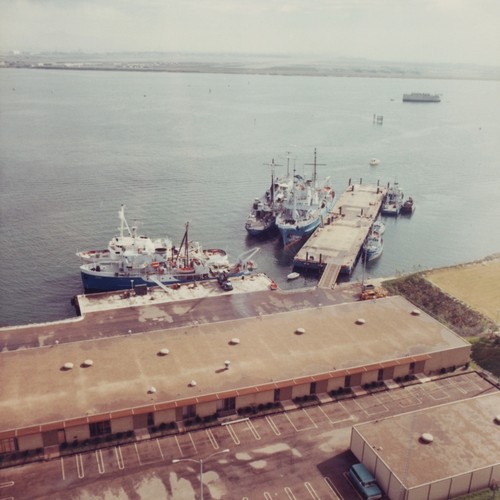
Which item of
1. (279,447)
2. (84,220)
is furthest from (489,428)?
(84,220)

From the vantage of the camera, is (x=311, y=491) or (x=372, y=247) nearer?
(x=311, y=491)

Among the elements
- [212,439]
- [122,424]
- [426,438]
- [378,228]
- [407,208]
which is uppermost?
[426,438]

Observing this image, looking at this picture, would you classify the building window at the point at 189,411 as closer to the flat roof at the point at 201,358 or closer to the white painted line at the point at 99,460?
the flat roof at the point at 201,358

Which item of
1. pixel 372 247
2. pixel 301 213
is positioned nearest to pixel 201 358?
pixel 372 247

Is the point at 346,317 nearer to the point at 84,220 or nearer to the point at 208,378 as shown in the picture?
the point at 208,378

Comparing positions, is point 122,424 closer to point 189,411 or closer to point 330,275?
point 189,411
